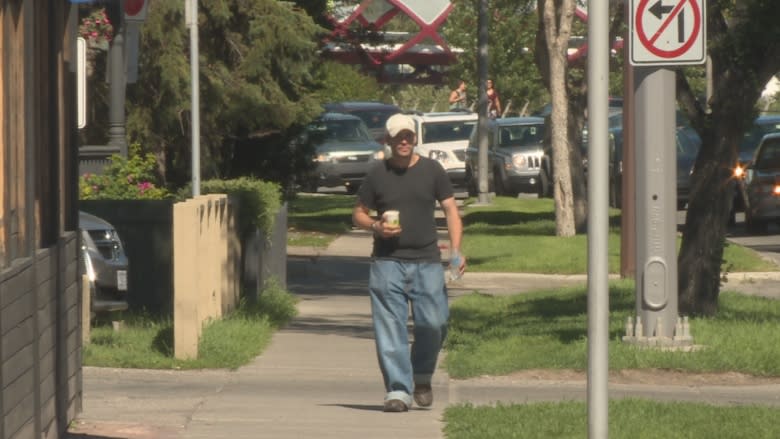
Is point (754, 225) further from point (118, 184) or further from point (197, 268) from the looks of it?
point (197, 268)

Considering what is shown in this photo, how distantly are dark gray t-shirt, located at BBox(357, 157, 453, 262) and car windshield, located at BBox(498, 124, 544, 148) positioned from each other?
28.6 meters

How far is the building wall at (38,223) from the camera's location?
6898 millimetres

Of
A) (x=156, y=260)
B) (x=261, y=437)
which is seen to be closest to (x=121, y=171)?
(x=156, y=260)

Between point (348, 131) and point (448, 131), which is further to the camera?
point (448, 131)

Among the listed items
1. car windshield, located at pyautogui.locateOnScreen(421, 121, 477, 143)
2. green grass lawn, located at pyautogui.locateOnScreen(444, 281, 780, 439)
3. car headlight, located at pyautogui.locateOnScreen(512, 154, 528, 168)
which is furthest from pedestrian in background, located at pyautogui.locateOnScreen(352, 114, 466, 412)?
car windshield, located at pyautogui.locateOnScreen(421, 121, 477, 143)

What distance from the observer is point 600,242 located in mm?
6336

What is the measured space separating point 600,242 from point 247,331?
24.3 ft

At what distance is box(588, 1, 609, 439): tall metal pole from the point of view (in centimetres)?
632

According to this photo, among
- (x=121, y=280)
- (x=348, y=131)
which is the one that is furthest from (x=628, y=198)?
(x=348, y=131)

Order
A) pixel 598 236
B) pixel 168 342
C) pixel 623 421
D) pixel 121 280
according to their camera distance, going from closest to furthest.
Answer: pixel 598 236, pixel 623 421, pixel 168 342, pixel 121 280

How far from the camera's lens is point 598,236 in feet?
20.8

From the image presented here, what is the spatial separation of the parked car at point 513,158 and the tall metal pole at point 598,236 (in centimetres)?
3064

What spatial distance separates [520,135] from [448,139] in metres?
3.40

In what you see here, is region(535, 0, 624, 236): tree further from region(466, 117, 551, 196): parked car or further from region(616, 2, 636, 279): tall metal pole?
region(466, 117, 551, 196): parked car
